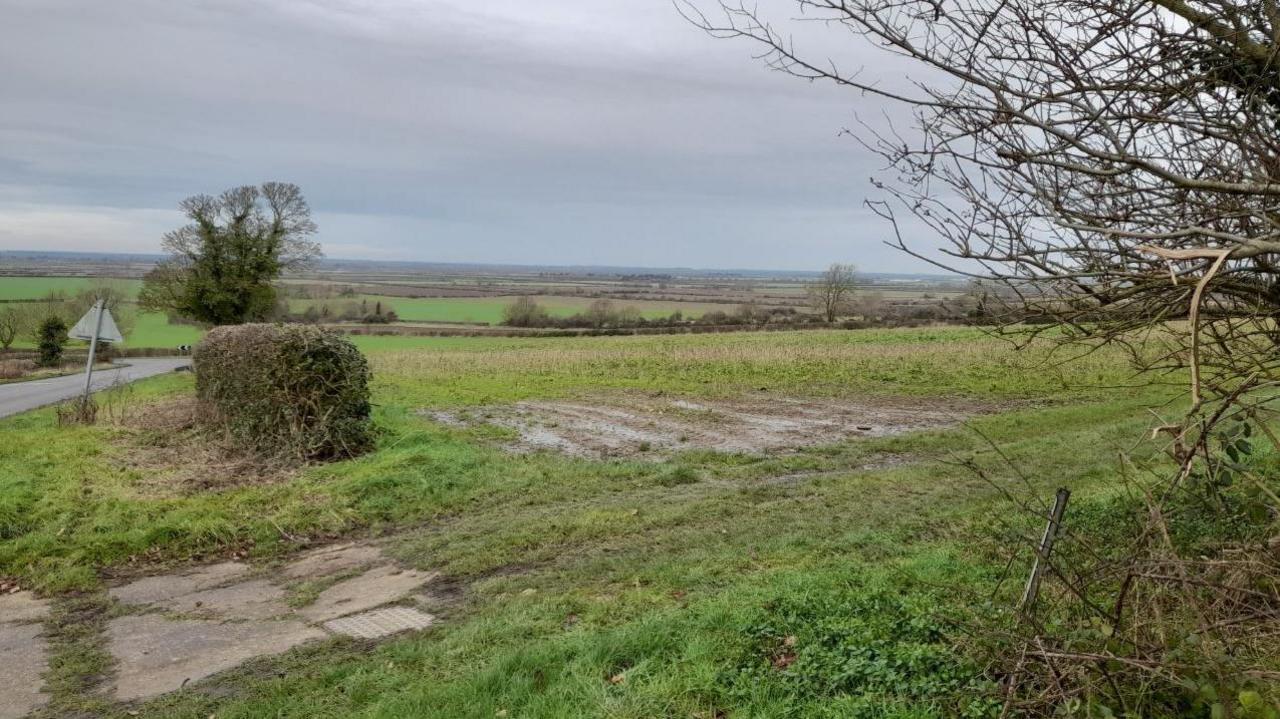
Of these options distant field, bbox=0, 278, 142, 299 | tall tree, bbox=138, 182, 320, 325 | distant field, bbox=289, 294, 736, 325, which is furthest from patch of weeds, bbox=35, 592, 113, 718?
distant field, bbox=0, 278, 142, 299

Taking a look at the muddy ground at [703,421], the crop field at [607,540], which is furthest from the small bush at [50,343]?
the muddy ground at [703,421]

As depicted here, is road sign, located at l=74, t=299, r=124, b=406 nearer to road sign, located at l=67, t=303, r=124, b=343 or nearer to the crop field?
road sign, located at l=67, t=303, r=124, b=343

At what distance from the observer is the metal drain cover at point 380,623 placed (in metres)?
6.37

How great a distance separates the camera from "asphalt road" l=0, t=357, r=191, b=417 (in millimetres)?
24503

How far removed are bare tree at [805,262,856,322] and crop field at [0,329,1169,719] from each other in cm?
4731

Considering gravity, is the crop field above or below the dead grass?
above

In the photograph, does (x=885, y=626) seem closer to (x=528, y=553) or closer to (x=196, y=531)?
(x=528, y=553)

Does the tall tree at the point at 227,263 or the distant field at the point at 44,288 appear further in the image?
the distant field at the point at 44,288

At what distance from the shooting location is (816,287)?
231 feet

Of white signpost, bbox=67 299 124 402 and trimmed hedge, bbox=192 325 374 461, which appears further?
white signpost, bbox=67 299 124 402

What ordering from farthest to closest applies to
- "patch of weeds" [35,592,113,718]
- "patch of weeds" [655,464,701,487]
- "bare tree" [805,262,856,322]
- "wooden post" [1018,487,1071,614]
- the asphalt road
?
1. "bare tree" [805,262,856,322]
2. the asphalt road
3. "patch of weeds" [655,464,701,487]
4. "patch of weeds" [35,592,113,718]
5. "wooden post" [1018,487,1071,614]

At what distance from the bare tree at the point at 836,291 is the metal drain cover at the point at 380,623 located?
204ft

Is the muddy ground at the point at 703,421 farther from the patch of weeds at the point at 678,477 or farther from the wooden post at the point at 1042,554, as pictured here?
the wooden post at the point at 1042,554

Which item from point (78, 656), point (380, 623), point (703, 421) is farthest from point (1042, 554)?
point (703, 421)
